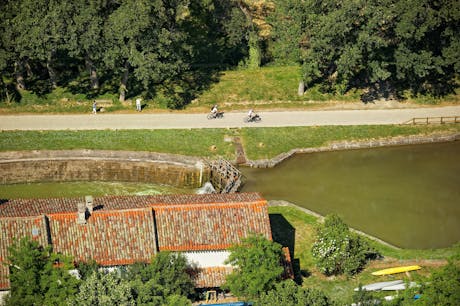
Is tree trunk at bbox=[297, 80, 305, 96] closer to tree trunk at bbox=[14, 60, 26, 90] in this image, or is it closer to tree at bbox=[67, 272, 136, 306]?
tree trunk at bbox=[14, 60, 26, 90]

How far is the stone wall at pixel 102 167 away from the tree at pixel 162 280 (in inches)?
814

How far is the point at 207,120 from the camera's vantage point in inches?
3593

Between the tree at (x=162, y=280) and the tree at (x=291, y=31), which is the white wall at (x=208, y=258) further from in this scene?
the tree at (x=291, y=31)

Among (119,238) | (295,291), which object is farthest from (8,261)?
(295,291)

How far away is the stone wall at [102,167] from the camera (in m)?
82.0

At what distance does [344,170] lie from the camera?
84.8m

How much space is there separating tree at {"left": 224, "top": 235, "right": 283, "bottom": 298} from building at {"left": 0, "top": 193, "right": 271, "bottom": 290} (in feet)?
7.16

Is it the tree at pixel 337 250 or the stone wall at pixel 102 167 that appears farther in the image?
the stone wall at pixel 102 167

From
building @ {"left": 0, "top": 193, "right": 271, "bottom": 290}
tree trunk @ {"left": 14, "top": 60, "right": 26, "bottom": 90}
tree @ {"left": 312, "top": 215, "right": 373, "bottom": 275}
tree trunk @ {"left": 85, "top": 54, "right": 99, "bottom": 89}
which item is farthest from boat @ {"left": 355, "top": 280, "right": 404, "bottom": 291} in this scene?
tree trunk @ {"left": 14, "top": 60, "right": 26, "bottom": 90}

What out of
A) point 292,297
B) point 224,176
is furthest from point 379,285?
point 224,176

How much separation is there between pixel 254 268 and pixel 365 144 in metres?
32.0

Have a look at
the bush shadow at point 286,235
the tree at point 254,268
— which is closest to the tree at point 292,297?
the tree at point 254,268

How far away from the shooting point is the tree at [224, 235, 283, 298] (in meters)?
60.1

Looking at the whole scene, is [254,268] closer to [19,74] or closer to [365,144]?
[365,144]
